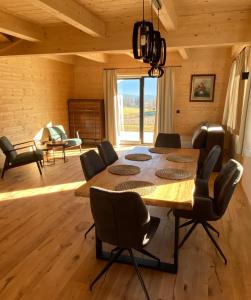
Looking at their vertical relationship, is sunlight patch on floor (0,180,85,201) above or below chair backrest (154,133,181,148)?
below

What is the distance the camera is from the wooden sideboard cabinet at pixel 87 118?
7.07 meters

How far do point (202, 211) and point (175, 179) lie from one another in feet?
1.20

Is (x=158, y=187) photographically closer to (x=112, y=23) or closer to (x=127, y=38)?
(x=127, y=38)

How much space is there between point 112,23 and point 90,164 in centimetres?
240

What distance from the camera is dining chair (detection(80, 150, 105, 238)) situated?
236 cm

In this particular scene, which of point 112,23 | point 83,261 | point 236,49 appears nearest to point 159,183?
point 83,261

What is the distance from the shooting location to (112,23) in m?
3.68

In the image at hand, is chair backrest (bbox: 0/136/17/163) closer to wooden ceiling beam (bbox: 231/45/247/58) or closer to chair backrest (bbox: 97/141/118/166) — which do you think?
chair backrest (bbox: 97/141/118/166)

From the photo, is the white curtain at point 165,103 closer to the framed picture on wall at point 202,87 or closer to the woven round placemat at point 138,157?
the framed picture on wall at point 202,87

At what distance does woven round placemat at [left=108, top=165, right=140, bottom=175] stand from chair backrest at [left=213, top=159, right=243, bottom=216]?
79 centimetres

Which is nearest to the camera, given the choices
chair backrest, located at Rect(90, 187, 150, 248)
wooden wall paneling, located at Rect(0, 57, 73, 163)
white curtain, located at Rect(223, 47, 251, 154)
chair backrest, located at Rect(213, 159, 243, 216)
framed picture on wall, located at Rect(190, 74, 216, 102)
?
chair backrest, located at Rect(90, 187, 150, 248)

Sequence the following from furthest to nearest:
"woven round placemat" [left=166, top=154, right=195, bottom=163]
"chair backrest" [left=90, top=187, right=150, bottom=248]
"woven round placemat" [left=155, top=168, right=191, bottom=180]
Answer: "woven round placemat" [left=166, top=154, right=195, bottom=163] < "woven round placemat" [left=155, top=168, right=191, bottom=180] < "chair backrest" [left=90, top=187, right=150, bottom=248]

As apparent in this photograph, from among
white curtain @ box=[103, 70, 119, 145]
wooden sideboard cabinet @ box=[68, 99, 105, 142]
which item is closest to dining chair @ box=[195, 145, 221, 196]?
white curtain @ box=[103, 70, 119, 145]

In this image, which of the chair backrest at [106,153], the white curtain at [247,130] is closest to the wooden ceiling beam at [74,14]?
the chair backrest at [106,153]
